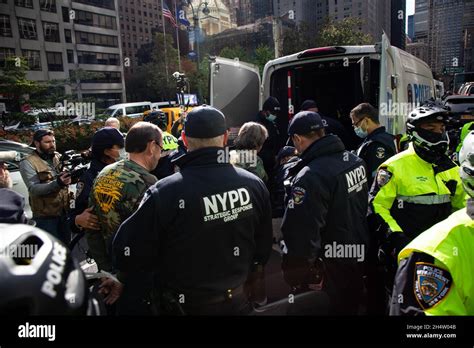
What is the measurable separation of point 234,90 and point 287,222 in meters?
3.52

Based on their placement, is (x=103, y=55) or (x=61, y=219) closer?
(x=61, y=219)

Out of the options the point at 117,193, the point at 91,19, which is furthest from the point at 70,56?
the point at 117,193

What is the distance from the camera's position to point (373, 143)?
345 centimetres

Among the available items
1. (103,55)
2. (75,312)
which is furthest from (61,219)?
(103,55)

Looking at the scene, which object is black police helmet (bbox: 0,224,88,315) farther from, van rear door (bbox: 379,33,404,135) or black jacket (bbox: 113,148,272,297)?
van rear door (bbox: 379,33,404,135)

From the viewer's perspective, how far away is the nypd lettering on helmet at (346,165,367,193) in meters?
2.49

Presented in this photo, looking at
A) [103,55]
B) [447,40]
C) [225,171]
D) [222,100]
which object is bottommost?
[225,171]

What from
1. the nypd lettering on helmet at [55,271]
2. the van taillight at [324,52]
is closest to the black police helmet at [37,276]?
the nypd lettering on helmet at [55,271]

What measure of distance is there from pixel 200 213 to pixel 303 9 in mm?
9884

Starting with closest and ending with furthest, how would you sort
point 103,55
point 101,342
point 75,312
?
point 75,312 → point 101,342 → point 103,55

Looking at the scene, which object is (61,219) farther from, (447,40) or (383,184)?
(447,40)

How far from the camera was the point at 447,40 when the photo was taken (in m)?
9.01

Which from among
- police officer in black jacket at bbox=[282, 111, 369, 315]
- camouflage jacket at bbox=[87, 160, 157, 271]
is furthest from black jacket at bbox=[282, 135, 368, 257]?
camouflage jacket at bbox=[87, 160, 157, 271]

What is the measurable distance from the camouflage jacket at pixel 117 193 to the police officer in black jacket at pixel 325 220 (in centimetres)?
104
